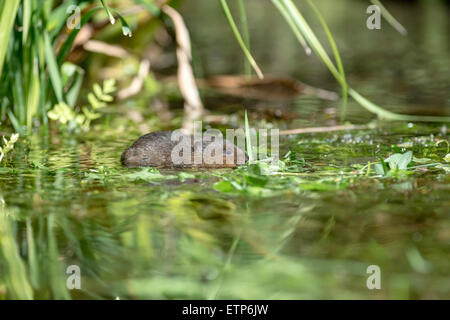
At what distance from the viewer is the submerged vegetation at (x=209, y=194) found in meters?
1.67

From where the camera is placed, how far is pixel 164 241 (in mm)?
1923

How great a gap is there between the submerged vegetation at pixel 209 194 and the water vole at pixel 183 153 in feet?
0.31

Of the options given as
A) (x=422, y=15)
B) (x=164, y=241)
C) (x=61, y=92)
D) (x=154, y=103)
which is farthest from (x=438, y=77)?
(x=422, y=15)

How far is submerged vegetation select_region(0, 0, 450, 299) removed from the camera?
167cm

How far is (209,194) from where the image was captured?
238 centimetres

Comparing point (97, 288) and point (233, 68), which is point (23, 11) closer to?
point (97, 288)

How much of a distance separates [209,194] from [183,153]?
67cm

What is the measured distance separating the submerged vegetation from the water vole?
95mm

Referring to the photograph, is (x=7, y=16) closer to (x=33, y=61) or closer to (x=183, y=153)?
(x=33, y=61)

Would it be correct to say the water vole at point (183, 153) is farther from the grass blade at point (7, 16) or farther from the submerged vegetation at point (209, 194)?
the grass blade at point (7, 16)

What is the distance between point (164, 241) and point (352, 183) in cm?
87

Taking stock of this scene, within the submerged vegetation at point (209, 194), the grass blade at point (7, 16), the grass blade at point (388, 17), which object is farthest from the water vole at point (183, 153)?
the grass blade at point (388, 17)

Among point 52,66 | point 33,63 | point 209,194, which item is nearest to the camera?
point 209,194

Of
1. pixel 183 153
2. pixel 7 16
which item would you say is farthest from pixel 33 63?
pixel 183 153
